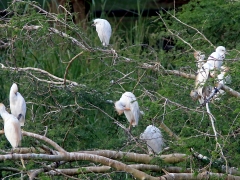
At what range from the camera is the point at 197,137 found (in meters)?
4.27

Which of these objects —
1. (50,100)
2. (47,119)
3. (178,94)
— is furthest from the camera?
(50,100)

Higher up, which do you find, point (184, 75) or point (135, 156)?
point (184, 75)

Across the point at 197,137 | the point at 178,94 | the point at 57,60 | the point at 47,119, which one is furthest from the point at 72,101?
the point at 57,60

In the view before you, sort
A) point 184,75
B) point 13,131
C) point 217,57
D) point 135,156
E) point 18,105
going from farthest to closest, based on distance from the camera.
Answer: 1. point 184,75
2. point 217,57
3. point 18,105
4. point 135,156
5. point 13,131

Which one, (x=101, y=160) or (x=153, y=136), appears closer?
(x=101, y=160)

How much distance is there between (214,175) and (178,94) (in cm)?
81

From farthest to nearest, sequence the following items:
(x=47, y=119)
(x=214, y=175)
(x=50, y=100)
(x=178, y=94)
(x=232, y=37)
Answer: (x=232, y=37) → (x=50, y=100) → (x=47, y=119) → (x=178, y=94) → (x=214, y=175)

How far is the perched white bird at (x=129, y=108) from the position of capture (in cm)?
502

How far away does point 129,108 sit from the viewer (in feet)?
16.4

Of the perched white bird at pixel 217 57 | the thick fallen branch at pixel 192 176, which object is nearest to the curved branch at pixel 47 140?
the thick fallen branch at pixel 192 176

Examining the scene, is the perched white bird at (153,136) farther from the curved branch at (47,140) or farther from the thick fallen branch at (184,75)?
the curved branch at (47,140)

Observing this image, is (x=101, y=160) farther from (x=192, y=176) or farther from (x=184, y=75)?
(x=184, y=75)

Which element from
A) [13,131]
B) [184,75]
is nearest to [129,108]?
[184,75]

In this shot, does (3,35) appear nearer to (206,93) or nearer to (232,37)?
(206,93)
